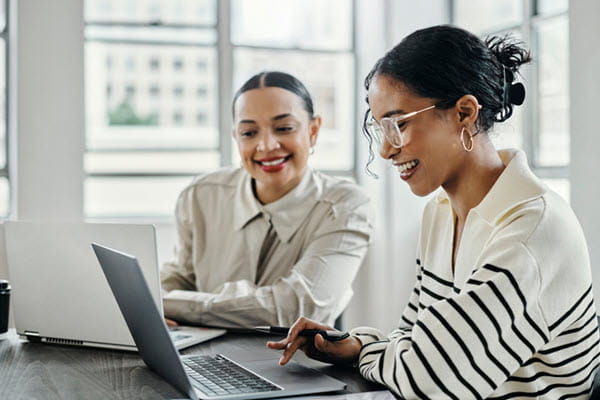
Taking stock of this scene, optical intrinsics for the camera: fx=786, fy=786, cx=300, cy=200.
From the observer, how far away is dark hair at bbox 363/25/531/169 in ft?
4.86

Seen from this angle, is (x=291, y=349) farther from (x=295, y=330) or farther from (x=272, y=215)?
(x=272, y=215)

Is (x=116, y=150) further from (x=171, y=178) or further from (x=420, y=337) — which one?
(x=420, y=337)

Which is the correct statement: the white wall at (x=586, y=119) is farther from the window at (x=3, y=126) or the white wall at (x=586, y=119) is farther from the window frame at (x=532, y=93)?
the window at (x=3, y=126)

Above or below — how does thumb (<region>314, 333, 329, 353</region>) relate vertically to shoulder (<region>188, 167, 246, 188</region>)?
below

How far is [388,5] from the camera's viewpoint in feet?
12.3

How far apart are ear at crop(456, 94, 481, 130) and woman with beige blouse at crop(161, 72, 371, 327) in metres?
0.88

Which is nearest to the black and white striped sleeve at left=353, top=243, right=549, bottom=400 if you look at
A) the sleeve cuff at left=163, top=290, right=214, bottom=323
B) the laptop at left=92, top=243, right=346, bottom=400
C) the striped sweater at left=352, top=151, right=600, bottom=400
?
the striped sweater at left=352, top=151, right=600, bottom=400

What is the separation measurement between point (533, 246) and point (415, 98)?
1.25 ft

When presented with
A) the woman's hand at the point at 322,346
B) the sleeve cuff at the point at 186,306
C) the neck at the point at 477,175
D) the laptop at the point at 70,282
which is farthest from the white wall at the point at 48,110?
the neck at the point at 477,175

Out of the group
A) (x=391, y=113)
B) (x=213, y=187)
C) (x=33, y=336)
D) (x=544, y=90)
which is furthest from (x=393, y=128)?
(x=544, y=90)

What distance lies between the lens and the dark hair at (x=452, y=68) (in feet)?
4.86

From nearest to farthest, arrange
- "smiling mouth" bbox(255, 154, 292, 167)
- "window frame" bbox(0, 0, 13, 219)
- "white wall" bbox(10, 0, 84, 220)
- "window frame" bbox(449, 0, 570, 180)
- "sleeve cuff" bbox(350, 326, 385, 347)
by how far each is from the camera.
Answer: "sleeve cuff" bbox(350, 326, 385, 347)
"smiling mouth" bbox(255, 154, 292, 167)
"window frame" bbox(449, 0, 570, 180)
"white wall" bbox(10, 0, 84, 220)
"window frame" bbox(0, 0, 13, 219)

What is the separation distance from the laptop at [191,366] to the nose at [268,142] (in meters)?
1.03

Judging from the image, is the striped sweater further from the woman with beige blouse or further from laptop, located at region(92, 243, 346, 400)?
the woman with beige blouse
